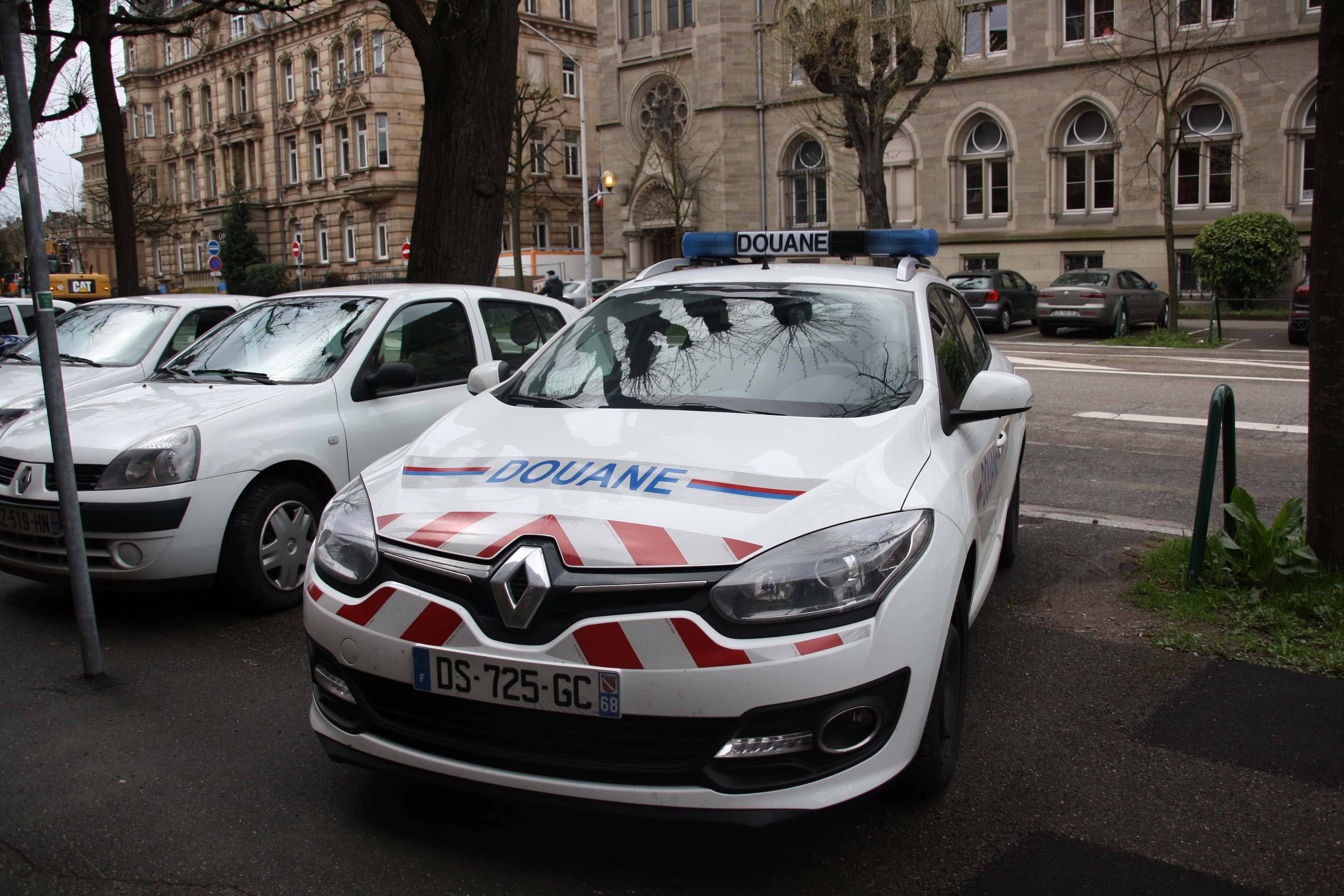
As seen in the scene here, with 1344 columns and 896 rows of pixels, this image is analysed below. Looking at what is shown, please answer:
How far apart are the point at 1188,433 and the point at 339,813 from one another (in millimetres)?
9330

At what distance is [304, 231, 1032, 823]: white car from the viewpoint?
2.71m

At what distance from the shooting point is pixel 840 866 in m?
3.00

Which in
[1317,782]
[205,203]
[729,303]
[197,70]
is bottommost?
[1317,782]

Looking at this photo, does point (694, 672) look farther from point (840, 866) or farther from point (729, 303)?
point (729, 303)

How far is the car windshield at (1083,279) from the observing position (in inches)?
950

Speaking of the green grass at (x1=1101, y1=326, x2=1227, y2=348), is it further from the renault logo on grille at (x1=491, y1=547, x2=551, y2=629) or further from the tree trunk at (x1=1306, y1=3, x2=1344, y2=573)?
the renault logo on grille at (x1=491, y1=547, x2=551, y2=629)

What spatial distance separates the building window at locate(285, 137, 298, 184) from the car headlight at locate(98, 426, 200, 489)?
57309 mm

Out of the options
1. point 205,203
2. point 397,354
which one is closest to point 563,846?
point 397,354

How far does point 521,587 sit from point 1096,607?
3.48m

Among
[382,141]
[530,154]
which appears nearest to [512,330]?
[530,154]

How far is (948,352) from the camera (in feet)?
14.1

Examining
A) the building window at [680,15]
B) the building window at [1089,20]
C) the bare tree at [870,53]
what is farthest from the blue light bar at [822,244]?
the building window at [680,15]

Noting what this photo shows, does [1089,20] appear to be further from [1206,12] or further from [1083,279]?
[1083,279]

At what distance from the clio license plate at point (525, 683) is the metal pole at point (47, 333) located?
219 centimetres
